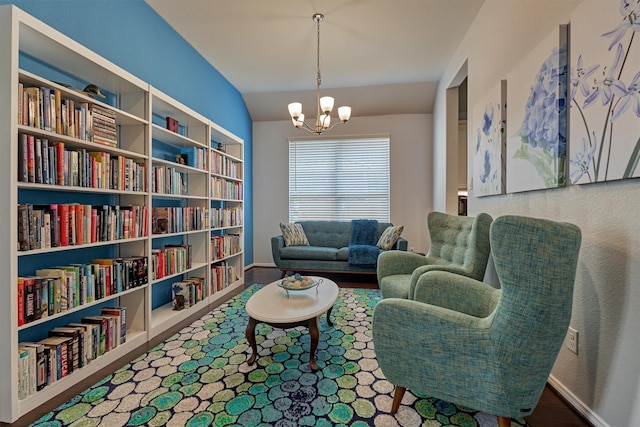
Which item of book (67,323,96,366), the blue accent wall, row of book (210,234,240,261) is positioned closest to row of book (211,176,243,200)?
row of book (210,234,240,261)

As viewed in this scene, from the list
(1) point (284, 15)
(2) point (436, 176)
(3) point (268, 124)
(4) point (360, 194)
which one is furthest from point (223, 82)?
(2) point (436, 176)

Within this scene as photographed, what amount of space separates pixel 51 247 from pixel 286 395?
1.57 meters

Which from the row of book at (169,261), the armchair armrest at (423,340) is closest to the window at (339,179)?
the row of book at (169,261)

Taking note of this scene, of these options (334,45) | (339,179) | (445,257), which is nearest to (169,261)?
(445,257)

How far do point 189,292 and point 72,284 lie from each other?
1196mm

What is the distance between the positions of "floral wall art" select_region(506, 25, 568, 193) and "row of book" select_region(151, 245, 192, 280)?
113 inches

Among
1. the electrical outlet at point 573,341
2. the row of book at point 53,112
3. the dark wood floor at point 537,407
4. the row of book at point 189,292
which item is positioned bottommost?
the dark wood floor at point 537,407

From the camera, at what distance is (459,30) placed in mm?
3023

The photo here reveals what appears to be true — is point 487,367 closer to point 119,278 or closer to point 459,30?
point 119,278

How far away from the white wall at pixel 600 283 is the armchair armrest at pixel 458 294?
41 centimetres

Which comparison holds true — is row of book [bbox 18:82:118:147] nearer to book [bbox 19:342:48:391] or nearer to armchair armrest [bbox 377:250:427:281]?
book [bbox 19:342:48:391]

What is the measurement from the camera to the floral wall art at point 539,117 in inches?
59.4

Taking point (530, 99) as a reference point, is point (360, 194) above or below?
below

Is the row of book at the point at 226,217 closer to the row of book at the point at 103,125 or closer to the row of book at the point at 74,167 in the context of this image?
the row of book at the point at 74,167
